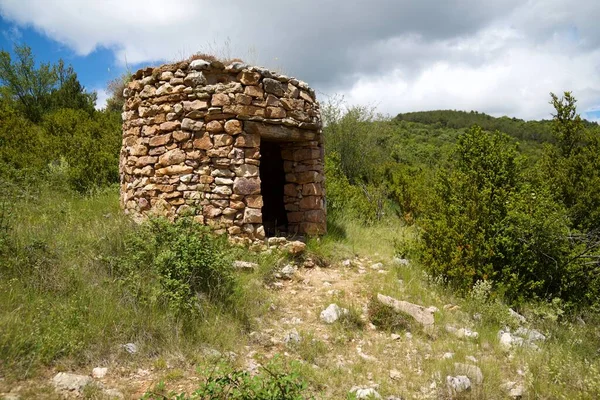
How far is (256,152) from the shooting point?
514 centimetres

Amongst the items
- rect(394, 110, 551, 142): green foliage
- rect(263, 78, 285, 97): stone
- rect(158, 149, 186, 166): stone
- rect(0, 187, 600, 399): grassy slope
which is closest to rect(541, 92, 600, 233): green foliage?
rect(0, 187, 600, 399): grassy slope

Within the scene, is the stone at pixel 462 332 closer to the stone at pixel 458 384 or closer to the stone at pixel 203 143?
the stone at pixel 458 384

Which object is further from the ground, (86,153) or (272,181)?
(86,153)

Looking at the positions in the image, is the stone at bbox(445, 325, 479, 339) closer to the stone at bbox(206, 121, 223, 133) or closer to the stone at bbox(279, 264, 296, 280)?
the stone at bbox(279, 264, 296, 280)

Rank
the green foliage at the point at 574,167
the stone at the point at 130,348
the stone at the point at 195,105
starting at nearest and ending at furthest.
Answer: the stone at the point at 130,348 < the stone at the point at 195,105 < the green foliage at the point at 574,167

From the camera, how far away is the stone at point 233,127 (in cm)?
496

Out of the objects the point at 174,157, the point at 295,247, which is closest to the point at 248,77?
the point at 174,157

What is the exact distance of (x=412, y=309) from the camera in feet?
13.9

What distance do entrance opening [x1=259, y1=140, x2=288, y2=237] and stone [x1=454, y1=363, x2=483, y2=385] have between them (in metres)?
4.46

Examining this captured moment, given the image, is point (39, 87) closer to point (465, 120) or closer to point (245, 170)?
point (245, 170)

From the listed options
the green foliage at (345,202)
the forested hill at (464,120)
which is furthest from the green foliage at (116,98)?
the forested hill at (464,120)

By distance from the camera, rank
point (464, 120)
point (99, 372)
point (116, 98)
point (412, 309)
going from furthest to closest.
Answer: point (464, 120), point (116, 98), point (412, 309), point (99, 372)

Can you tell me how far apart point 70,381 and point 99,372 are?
205mm

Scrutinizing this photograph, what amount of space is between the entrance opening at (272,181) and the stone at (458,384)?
15.1 ft
